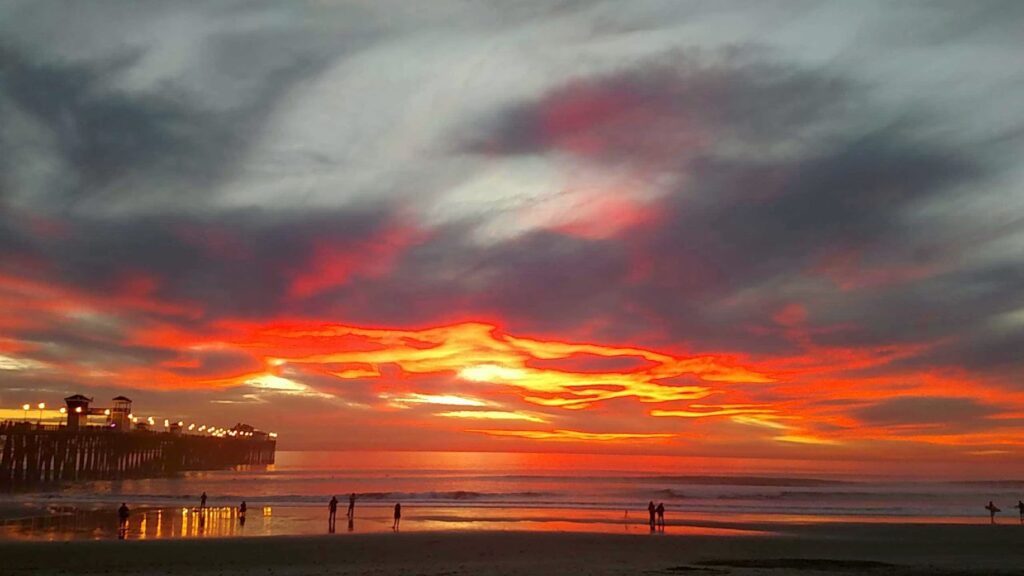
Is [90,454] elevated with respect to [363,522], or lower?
elevated

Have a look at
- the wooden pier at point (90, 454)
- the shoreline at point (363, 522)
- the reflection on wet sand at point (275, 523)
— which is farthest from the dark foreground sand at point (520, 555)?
the wooden pier at point (90, 454)

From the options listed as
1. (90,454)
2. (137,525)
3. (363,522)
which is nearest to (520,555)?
(363,522)

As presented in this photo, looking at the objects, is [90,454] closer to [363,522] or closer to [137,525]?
[137,525]

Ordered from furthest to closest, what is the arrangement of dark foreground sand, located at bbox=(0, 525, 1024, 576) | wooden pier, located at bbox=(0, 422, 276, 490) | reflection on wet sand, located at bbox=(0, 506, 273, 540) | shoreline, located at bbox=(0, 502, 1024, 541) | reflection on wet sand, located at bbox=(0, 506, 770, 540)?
1. wooden pier, located at bbox=(0, 422, 276, 490)
2. shoreline, located at bbox=(0, 502, 1024, 541)
3. reflection on wet sand, located at bbox=(0, 506, 770, 540)
4. reflection on wet sand, located at bbox=(0, 506, 273, 540)
5. dark foreground sand, located at bbox=(0, 525, 1024, 576)

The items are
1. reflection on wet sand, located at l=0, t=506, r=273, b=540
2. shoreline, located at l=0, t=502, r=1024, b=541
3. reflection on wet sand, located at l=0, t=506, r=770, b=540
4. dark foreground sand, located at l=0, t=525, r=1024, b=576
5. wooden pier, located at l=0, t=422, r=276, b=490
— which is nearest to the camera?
dark foreground sand, located at l=0, t=525, r=1024, b=576

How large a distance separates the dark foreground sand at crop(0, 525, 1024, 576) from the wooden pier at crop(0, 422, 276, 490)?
5325 centimetres

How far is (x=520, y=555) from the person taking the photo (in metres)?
27.0

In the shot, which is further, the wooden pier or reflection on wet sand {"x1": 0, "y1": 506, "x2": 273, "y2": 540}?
the wooden pier

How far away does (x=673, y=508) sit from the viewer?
56.4 metres

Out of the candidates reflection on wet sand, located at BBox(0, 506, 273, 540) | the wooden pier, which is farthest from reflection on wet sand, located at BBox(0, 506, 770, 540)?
the wooden pier

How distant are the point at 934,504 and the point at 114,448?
8903cm

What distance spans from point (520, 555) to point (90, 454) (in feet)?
262

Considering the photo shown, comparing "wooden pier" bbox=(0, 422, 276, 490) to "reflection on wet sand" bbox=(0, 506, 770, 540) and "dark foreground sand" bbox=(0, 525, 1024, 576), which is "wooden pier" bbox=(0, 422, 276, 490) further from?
"dark foreground sand" bbox=(0, 525, 1024, 576)

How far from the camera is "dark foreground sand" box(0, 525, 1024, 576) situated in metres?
23.2
